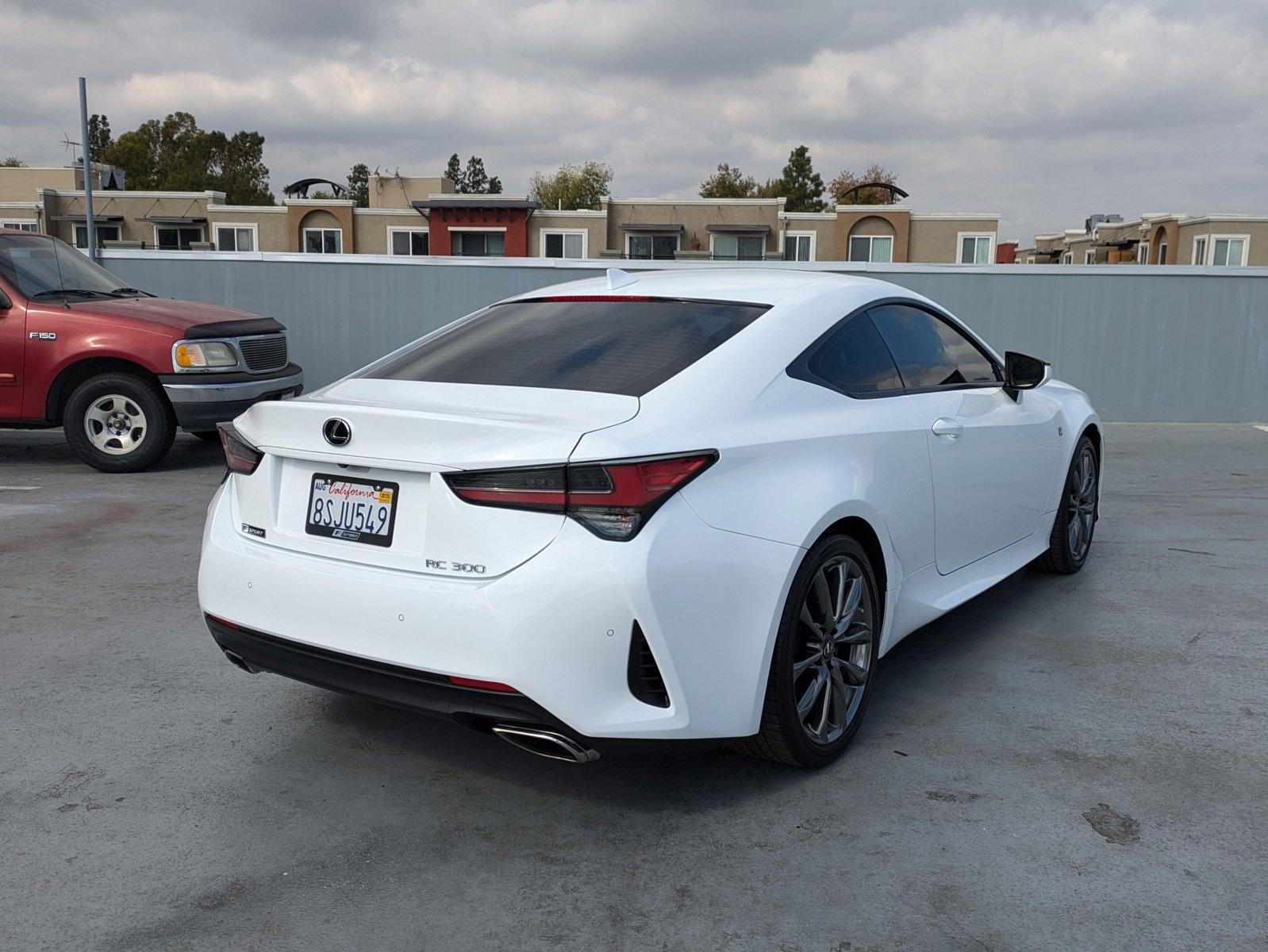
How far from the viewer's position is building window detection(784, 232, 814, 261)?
48.6 metres

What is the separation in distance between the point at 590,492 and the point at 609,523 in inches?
3.6

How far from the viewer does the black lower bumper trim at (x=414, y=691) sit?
9.28ft

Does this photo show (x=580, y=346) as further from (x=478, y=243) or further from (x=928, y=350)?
(x=478, y=243)

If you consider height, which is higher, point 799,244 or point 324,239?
point 799,244

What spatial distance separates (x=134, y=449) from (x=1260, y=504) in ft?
28.4

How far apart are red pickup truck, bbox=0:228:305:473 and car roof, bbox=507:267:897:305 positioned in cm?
532

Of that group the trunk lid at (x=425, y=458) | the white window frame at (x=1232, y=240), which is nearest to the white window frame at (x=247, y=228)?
the white window frame at (x=1232, y=240)

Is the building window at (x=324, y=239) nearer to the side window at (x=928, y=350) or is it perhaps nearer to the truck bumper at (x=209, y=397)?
the truck bumper at (x=209, y=397)

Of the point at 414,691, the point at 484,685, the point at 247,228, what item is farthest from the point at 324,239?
the point at 484,685

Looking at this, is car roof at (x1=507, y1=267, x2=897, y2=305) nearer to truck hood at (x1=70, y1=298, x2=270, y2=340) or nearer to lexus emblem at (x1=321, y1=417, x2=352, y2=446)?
lexus emblem at (x1=321, y1=417, x2=352, y2=446)

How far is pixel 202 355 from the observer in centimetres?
884

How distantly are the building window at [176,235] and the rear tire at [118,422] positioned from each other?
49.1 m

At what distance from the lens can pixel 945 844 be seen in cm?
302

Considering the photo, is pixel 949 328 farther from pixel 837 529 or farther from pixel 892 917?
pixel 892 917
